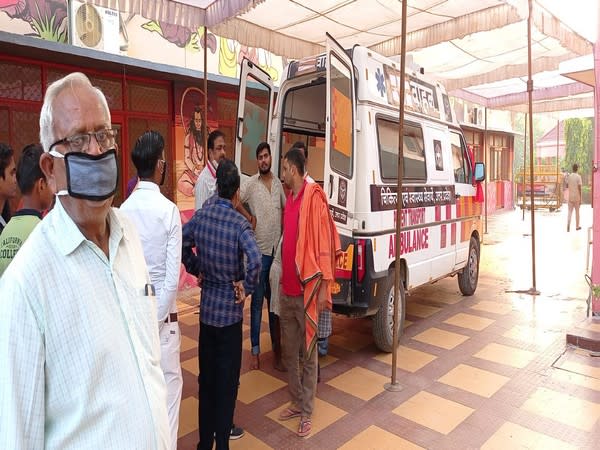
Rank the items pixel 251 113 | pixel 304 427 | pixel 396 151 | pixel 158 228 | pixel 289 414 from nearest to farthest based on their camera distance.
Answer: pixel 158 228 < pixel 304 427 < pixel 289 414 < pixel 396 151 < pixel 251 113

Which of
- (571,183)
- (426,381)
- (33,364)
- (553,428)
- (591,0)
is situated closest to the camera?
(33,364)

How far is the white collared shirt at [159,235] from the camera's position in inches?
99.3

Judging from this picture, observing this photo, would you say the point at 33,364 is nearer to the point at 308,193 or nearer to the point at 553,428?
the point at 308,193

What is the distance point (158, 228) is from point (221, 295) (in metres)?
0.58

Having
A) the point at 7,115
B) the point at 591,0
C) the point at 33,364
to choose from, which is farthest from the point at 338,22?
the point at 33,364

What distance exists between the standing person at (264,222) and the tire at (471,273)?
11.1 ft

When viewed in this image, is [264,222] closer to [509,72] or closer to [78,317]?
[78,317]

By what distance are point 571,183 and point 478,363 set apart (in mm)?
10851

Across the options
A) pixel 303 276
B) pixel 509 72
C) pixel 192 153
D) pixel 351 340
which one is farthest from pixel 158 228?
pixel 509 72

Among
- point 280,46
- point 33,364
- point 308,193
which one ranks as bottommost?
point 33,364

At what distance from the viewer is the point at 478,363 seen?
14.3 feet

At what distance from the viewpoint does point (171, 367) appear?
2.68m

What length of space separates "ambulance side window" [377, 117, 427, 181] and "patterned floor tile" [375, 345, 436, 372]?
1.71 meters

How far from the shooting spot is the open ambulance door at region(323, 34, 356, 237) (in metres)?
3.71
